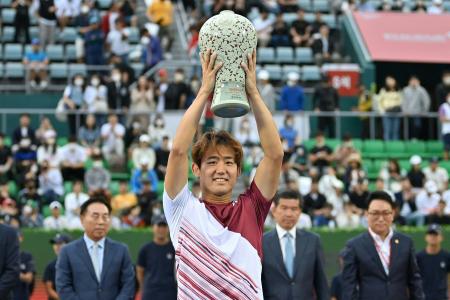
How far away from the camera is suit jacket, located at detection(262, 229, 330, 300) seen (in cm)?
1147

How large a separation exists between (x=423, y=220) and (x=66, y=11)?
1002 centimetres

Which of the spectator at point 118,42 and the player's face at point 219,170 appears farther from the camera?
the spectator at point 118,42

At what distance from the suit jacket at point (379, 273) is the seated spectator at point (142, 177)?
1062 centimetres

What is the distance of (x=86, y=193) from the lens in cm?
2198

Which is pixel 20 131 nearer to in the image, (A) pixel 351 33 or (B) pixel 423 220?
(B) pixel 423 220

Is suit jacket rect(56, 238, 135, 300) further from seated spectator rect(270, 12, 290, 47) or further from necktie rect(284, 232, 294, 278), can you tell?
seated spectator rect(270, 12, 290, 47)

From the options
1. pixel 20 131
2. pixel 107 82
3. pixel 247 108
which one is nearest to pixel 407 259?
pixel 247 108

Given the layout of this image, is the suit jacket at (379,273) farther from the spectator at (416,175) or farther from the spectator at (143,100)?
the spectator at (143,100)

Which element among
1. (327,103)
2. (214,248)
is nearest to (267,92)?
(327,103)

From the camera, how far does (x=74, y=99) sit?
24.9 meters

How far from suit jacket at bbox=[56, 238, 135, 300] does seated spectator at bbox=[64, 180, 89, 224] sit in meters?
9.25

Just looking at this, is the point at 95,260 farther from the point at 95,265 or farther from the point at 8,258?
the point at 8,258

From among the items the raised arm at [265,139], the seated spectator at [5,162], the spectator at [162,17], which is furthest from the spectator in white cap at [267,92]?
the raised arm at [265,139]

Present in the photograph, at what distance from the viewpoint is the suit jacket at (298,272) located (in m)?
11.5
